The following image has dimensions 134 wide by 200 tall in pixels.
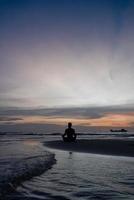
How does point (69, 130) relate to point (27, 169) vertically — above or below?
above

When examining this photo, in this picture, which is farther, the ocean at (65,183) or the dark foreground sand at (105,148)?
the dark foreground sand at (105,148)

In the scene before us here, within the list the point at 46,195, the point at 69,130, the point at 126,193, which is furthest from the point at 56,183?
the point at 69,130

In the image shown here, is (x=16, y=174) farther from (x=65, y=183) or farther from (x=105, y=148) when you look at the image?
(x=105, y=148)

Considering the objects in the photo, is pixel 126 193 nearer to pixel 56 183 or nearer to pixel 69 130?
pixel 56 183

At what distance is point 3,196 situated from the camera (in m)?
7.85

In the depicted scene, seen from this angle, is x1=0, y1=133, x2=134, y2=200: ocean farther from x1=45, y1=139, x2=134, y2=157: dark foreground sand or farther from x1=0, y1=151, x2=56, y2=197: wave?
x1=45, y1=139, x2=134, y2=157: dark foreground sand

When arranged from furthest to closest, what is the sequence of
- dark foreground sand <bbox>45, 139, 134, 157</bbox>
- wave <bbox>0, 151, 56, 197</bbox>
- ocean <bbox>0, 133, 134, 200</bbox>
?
dark foreground sand <bbox>45, 139, 134, 157</bbox>
wave <bbox>0, 151, 56, 197</bbox>
ocean <bbox>0, 133, 134, 200</bbox>

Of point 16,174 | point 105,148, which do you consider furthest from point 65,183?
point 105,148

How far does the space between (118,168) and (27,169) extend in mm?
3499

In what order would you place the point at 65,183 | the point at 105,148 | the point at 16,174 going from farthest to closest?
1. the point at 105,148
2. the point at 16,174
3. the point at 65,183

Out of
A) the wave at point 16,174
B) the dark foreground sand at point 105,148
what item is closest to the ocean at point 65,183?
the wave at point 16,174

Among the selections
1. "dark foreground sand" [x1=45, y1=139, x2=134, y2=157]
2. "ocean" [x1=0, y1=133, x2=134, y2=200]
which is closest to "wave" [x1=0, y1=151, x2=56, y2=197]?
"ocean" [x1=0, y1=133, x2=134, y2=200]

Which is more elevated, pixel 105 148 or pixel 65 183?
pixel 105 148

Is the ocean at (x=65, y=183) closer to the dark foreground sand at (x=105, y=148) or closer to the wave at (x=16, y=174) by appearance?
the wave at (x=16, y=174)
